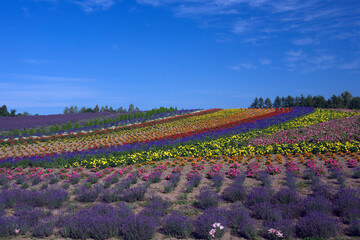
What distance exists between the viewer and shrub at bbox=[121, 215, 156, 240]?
5.49m

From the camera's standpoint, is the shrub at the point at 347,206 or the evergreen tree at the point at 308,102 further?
the evergreen tree at the point at 308,102

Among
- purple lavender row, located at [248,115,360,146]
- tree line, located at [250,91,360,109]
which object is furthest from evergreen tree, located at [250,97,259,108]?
purple lavender row, located at [248,115,360,146]

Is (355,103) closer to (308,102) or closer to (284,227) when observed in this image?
(308,102)

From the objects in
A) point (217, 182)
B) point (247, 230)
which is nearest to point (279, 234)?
point (247, 230)

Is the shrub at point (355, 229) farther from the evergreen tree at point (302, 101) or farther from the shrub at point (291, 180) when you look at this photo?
the evergreen tree at point (302, 101)

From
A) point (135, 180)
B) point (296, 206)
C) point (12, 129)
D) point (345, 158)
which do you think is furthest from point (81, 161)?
point (12, 129)

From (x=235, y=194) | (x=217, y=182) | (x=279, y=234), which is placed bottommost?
(x=279, y=234)

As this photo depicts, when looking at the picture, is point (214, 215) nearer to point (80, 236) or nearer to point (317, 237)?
point (317, 237)

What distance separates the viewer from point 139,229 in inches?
218

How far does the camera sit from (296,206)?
6.48 metres

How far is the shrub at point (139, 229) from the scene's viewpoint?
549 centimetres

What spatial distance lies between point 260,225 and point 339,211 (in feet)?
6.77

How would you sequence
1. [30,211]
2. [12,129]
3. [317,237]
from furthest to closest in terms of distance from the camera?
[12,129] < [30,211] < [317,237]

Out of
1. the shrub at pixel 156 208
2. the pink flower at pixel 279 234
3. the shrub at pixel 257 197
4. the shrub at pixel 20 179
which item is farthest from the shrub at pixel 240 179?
the shrub at pixel 20 179
